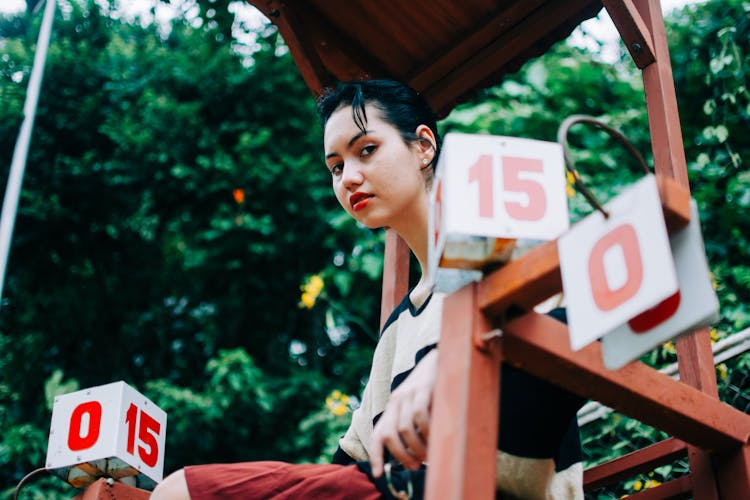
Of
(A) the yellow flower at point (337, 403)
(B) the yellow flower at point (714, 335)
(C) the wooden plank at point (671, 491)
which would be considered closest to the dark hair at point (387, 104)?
(C) the wooden plank at point (671, 491)

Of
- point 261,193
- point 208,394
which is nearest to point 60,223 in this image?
point 261,193

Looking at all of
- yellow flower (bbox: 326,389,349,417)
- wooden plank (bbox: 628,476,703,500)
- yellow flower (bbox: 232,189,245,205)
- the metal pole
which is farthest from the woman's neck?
yellow flower (bbox: 232,189,245,205)

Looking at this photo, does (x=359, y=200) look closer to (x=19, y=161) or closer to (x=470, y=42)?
(x=470, y=42)

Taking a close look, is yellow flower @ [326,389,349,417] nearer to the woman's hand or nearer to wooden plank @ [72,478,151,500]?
wooden plank @ [72,478,151,500]

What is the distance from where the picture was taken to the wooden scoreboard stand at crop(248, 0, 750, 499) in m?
1.05

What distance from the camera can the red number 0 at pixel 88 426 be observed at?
1.87 metres

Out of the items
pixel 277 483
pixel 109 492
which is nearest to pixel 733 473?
pixel 277 483

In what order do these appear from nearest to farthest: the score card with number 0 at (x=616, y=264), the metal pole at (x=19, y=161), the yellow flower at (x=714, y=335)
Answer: the score card with number 0 at (x=616, y=264), the yellow flower at (x=714, y=335), the metal pole at (x=19, y=161)

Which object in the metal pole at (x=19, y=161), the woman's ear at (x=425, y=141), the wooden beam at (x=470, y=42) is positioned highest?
the metal pole at (x=19, y=161)

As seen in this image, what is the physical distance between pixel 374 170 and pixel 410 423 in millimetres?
773

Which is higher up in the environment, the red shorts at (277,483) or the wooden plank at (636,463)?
the wooden plank at (636,463)

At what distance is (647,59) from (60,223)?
563 centimetres

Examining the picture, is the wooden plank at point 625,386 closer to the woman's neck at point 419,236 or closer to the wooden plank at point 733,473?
the wooden plank at point 733,473

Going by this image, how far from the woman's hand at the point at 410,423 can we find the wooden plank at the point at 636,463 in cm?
70
